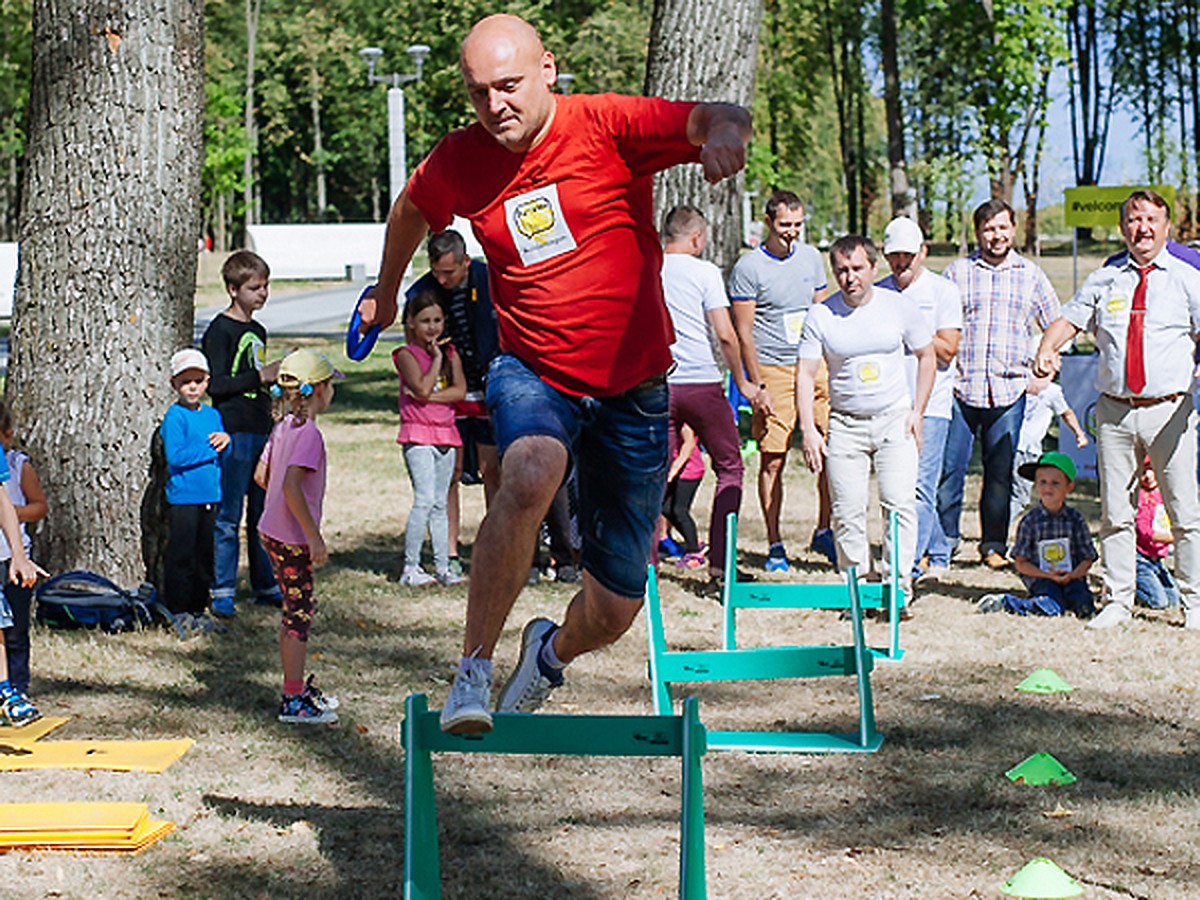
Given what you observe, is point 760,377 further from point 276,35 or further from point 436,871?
point 276,35

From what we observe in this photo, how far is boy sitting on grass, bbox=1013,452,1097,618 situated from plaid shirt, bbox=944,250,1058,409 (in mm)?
1257

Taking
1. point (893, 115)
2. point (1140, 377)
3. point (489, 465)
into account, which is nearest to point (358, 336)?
point (489, 465)

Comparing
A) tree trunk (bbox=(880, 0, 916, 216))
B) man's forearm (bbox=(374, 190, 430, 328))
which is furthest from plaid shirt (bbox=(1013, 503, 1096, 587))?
tree trunk (bbox=(880, 0, 916, 216))

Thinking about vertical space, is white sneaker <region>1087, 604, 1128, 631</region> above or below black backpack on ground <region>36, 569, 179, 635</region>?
below

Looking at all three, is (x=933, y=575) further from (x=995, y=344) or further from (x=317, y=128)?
(x=317, y=128)

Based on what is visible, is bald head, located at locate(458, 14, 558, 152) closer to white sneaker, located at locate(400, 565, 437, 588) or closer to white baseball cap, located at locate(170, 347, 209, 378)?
white baseball cap, located at locate(170, 347, 209, 378)

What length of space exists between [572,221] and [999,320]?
6.16m

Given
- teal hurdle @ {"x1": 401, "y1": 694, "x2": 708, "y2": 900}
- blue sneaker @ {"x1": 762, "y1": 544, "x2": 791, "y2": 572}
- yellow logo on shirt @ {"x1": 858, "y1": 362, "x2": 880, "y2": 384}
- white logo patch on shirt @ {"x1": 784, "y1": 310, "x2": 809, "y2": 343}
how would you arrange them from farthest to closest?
white logo patch on shirt @ {"x1": 784, "y1": 310, "x2": 809, "y2": 343}
blue sneaker @ {"x1": 762, "y1": 544, "x2": 791, "y2": 572}
yellow logo on shirt @ {"x1": 858, "y1": 362, "x2": 880, "y2": 384}
teal hurdle @ {"x1": 401, "y1": 694, "x2": 708, "y2": 900}

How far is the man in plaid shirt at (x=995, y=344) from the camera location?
10344 mm

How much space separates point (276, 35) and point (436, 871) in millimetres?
66902

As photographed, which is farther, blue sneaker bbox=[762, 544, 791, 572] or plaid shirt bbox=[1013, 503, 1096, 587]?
blue sneaker bbox=[762, 544, 791, 572]

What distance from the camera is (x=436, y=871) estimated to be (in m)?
4.75

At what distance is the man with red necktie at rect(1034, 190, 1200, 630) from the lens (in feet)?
28.0

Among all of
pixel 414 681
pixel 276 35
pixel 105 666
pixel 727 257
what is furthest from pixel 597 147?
pixel 276 35
